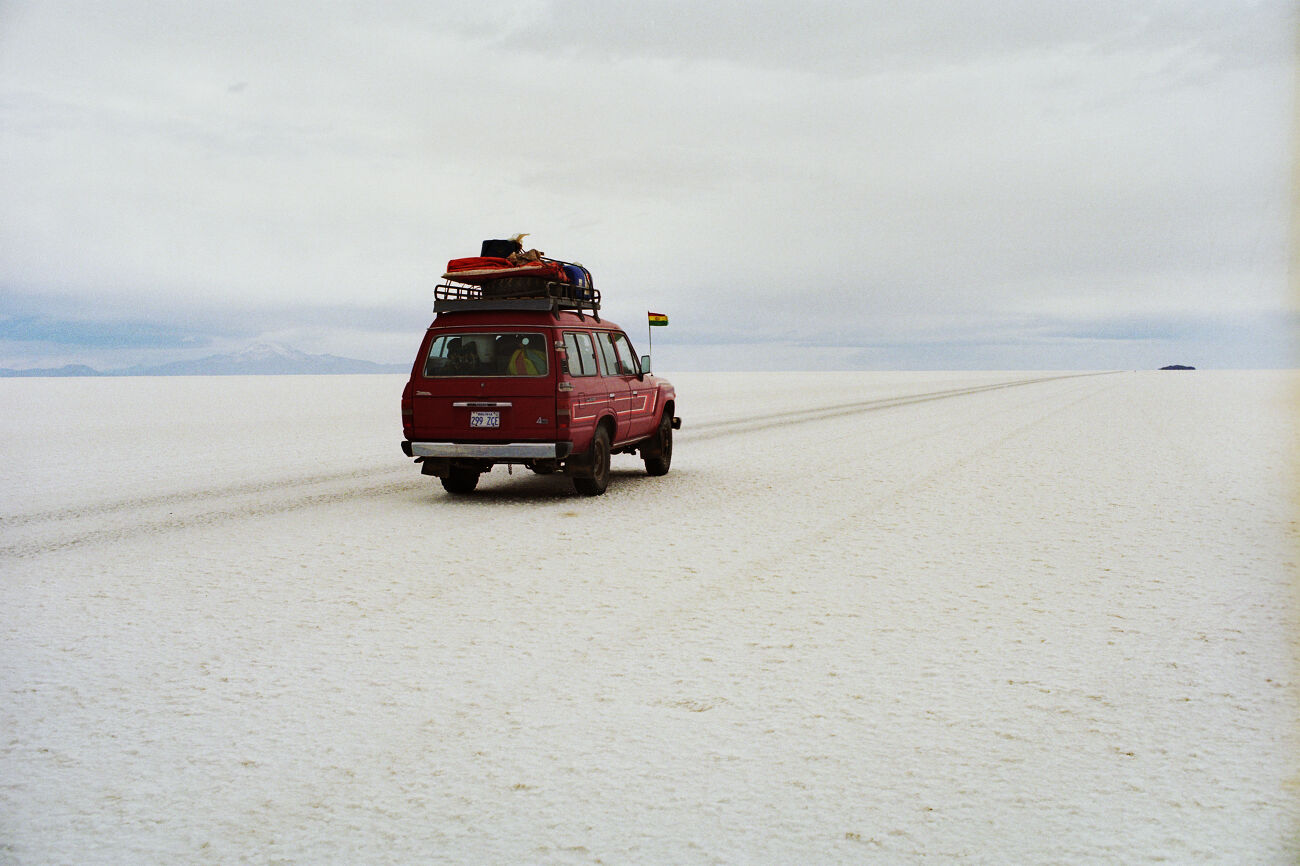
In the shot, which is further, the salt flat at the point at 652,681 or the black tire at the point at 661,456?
the black tire at the point at 661,456

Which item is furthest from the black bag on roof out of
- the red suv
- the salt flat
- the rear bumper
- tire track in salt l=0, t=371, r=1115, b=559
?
the salt flat

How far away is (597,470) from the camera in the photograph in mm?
11391

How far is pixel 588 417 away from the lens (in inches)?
444

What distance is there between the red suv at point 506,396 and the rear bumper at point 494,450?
0.01 meters

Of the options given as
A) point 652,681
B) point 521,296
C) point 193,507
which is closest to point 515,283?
point 521,296

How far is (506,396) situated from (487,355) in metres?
0.58

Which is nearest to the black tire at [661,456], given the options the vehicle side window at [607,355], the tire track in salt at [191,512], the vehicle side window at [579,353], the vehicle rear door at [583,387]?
the vehicle side window at [607,355]

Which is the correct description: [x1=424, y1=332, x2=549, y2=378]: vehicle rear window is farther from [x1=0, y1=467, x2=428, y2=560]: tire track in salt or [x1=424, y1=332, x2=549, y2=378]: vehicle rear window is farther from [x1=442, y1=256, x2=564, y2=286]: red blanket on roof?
[x1=0, y1=467, x2=428, y2=560]: tire track in salt

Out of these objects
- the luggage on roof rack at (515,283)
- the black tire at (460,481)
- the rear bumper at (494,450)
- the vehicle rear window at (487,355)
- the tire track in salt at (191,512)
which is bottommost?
the tire track in salt at (191,512)

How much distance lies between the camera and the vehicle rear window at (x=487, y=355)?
36.2 feet

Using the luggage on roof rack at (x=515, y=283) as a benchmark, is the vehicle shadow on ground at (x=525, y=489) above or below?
below

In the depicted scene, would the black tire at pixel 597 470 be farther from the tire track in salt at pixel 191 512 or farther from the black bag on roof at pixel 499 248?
the black bag on roof at pixel 499 248

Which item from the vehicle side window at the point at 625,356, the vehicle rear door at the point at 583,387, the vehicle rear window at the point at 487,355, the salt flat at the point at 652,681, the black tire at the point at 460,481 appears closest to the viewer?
the salt flat at the point at 652,681

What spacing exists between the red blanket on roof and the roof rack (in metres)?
0.10
